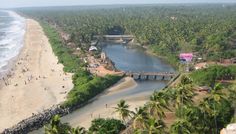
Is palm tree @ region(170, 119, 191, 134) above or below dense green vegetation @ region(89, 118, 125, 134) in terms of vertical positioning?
above

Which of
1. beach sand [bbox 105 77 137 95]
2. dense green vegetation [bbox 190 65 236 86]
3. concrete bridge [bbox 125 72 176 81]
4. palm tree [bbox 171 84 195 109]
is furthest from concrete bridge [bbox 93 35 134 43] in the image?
palm tree [bbox 171 84 195 109]

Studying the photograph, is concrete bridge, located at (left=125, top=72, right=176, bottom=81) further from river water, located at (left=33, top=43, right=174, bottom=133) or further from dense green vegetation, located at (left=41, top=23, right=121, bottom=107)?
dense green vegetation, located at (left=41, top=23, right=121, bottom=107)

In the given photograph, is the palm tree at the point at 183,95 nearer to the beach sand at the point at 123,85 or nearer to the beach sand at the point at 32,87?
the beach sand at the point at 32,87

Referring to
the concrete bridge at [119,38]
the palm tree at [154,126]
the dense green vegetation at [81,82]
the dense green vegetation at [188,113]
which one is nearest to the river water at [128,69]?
the dense green vegetation at [81,82]

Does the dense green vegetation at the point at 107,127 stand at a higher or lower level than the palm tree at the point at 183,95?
lower

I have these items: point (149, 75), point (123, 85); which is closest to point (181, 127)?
point (123, 85)
